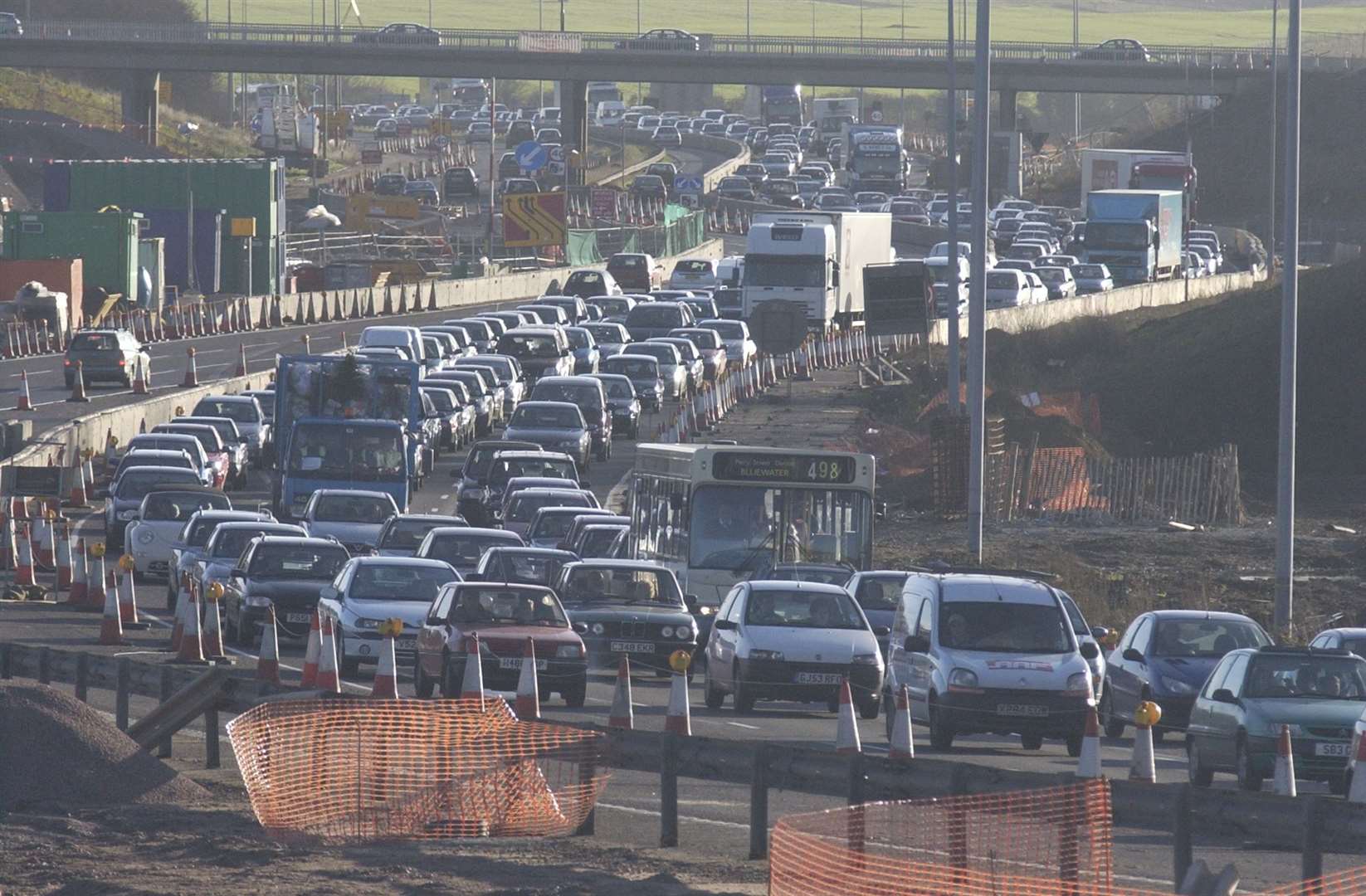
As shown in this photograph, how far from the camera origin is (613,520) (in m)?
31.0

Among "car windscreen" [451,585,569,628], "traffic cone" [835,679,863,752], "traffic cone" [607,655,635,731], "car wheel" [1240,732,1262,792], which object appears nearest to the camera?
"traffic cone" [835,679,863,752]

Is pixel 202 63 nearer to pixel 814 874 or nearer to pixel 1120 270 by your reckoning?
pixel 1120 270

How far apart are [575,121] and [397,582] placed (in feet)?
347

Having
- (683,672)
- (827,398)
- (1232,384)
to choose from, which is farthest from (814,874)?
(827,398)

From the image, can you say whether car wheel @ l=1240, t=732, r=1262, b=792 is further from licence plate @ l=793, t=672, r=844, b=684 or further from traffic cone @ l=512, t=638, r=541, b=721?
traffic cone @ l=512, t=638, r=541, b=721

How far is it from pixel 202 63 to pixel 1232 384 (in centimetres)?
7372

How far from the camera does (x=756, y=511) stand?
2712 cm

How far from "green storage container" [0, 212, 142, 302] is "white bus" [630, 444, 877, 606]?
4685 centimetres

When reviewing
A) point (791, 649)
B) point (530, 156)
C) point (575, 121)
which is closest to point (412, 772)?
point (791, 649)

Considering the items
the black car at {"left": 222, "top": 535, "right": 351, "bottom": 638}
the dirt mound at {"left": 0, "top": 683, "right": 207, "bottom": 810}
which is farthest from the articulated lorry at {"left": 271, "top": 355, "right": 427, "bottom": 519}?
the dirt mound at {"left": 0, "top": 683, "right": 207, "bottom": 810}

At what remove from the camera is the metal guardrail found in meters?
116

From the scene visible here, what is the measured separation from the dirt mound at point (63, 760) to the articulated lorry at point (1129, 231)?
220 ft

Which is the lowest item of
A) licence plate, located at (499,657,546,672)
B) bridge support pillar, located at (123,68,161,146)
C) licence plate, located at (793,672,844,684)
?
licence plate, located at (793,672,844,684)

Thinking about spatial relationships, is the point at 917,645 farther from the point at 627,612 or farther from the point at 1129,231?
the point at 1129,231
